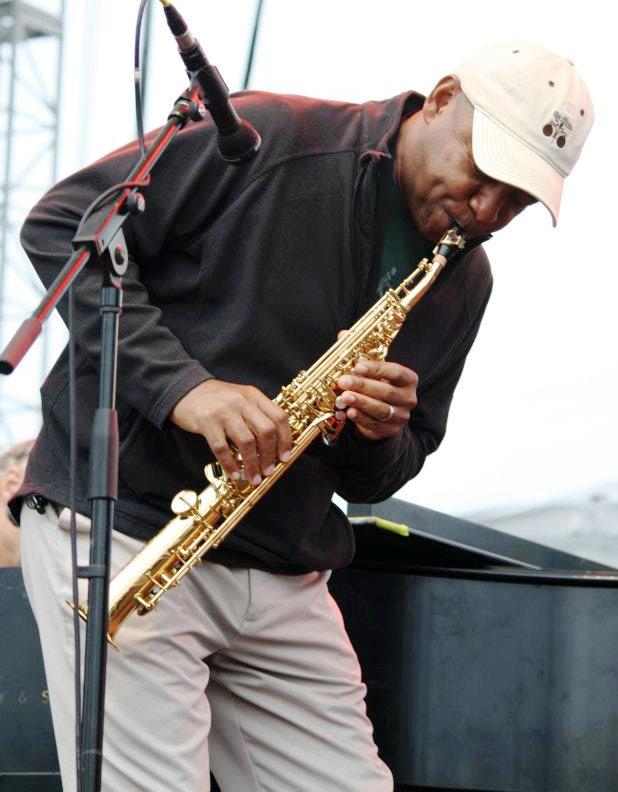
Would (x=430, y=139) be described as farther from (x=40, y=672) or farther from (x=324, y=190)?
(x=40, y=672)

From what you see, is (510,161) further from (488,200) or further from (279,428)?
(279,428)

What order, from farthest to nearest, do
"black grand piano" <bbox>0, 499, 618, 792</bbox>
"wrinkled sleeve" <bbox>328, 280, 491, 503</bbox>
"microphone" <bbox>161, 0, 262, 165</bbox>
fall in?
"black grand piano" <bbox>0, 499, 618, 792</bbox> < "wrinkled sleeve" <bbox>328, 280, 491, 503</bbox> < "microphone" <bbox>161, 0, 262, 165</bbox>

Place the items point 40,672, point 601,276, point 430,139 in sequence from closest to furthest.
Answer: point 430,139 → point 40,672 → point 601,276

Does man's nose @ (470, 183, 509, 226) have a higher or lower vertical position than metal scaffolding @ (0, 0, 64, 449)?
lower

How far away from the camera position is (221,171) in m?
2.68

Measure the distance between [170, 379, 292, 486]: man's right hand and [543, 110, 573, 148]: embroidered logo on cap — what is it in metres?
0.84

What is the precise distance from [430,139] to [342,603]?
1.63m

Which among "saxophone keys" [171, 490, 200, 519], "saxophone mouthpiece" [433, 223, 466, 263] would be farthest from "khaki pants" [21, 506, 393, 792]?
"saxophone mouthpiece" [433, 223, 466, 263]

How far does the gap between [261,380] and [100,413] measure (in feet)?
2.21

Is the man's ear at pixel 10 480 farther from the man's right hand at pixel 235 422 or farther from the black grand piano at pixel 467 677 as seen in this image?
the man's right hand at pixel 235 422

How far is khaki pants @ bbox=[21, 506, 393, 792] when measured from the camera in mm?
2486

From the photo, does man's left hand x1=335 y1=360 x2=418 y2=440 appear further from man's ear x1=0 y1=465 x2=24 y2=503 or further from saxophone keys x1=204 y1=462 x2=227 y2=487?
man's ear x1=0 y1=465 x2=24 y2=503

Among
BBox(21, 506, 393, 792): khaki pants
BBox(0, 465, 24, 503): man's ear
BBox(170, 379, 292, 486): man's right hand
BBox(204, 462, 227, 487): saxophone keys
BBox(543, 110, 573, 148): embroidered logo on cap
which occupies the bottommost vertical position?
BBox(21, 506, 393, 792): khaki pants

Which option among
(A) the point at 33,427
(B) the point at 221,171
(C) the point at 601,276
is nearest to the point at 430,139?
(B) the point at 221,171
